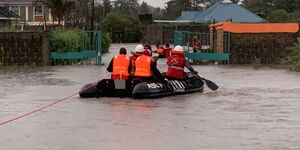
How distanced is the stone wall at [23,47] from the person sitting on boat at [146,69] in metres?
15.5

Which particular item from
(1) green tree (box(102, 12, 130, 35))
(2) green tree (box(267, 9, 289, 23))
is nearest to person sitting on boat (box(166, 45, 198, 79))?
(2) green tree (box(267, 9, 289, 23))

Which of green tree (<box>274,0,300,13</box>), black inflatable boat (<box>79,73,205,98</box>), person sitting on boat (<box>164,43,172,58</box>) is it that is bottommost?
black inflatable boat (<box>79,73,205,98</box>)

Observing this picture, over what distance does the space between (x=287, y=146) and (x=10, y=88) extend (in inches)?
485

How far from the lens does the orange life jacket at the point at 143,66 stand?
1716 cm

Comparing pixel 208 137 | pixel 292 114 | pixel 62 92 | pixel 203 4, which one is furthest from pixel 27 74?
pixel 203 4

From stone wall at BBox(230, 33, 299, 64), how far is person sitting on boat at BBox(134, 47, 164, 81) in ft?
55.9

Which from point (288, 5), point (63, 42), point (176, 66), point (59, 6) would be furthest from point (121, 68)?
point (288, 5)

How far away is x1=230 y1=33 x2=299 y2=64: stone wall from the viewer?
33750 mm

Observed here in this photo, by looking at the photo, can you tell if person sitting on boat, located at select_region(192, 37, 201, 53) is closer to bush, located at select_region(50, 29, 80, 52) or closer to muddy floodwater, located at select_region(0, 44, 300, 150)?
bush, located at select_region(50, 29, 80, 52)

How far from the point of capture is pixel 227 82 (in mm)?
22797

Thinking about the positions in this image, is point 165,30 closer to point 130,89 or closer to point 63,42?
point 63,42

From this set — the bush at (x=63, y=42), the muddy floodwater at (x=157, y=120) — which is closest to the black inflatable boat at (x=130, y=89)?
the muddy floodwater at (x=157, y=120)

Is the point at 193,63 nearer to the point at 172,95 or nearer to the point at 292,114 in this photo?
the point at 172,95

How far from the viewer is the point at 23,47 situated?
105 feet
